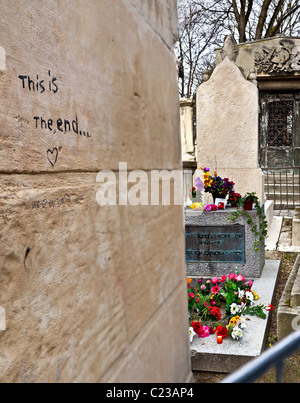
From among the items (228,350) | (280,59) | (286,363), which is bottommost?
(228,350)

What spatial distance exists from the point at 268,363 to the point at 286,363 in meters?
0.17

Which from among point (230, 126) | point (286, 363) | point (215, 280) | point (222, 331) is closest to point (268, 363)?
point (286, 363)

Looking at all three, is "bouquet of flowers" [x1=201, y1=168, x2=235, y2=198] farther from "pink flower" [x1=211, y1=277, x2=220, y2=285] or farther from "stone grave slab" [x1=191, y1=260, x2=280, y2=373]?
"stone grave slab" [x1=191, y1=260, x2=280, y2=373]

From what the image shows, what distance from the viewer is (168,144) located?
8.14 feet

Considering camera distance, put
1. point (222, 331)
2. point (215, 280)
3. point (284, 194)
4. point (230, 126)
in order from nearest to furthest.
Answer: point (222, 331) < point (215, 280) < point (230, 126) < point (284, 194)

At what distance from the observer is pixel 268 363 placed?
1.08 m

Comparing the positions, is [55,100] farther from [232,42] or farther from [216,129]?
[232,42]

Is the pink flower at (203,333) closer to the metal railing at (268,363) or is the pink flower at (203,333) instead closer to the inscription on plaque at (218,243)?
the inscription on plaque at (218,243)

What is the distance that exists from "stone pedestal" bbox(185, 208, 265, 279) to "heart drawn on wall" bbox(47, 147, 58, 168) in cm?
430

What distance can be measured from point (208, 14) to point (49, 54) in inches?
915

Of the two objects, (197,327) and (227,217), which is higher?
(227,217)

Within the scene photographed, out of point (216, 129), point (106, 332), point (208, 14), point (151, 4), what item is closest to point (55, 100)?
point (106, 332)

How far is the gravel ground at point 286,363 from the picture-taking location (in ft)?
4.12

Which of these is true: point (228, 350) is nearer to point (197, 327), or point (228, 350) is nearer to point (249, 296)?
point (197, 327)
